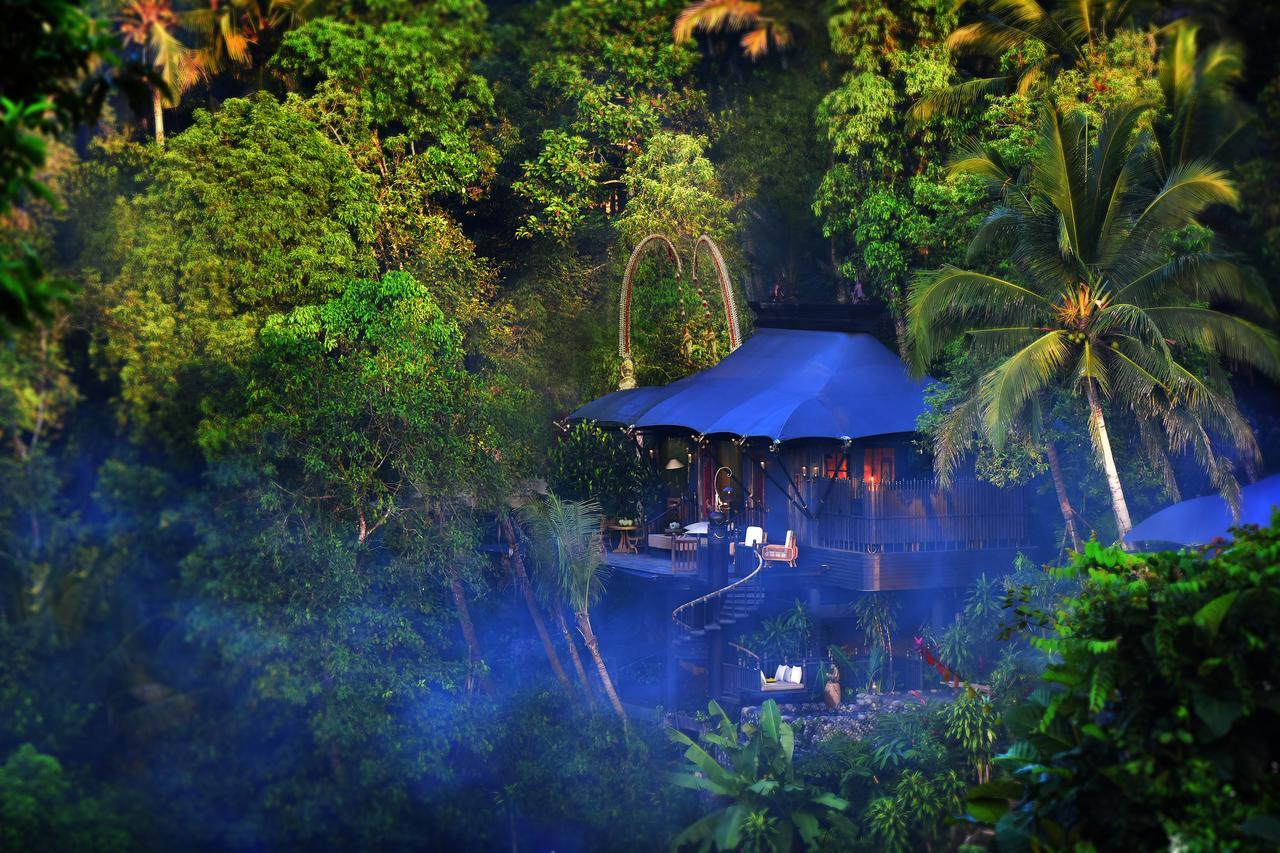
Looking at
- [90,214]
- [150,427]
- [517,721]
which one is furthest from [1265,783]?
[90,214]

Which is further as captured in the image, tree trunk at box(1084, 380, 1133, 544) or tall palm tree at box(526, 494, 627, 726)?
tall palm tree at box(526, 494, 627, 726)

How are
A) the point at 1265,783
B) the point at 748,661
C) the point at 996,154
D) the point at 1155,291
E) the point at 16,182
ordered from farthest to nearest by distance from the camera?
the point at 748,661, the point at 996,154, the point at 1155,291, the point at 1265,783, the point at 16,182

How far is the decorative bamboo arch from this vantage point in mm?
26781

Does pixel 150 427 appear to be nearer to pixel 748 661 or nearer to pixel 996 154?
pixel 748 661

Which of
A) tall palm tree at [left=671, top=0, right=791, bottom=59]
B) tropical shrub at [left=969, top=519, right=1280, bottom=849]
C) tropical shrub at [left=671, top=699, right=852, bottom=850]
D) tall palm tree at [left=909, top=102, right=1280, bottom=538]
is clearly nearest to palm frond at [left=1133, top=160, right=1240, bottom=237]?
tall palm tree at [left=909, top=102, right=1280, bottom=538]

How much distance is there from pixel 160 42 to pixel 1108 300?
16514mm

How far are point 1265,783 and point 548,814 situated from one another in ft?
42.2

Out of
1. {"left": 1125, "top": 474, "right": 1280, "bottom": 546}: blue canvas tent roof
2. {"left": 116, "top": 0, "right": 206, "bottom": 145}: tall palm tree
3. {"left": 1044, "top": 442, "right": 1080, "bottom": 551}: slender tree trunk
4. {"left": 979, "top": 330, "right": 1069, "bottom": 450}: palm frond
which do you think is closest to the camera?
{"left": 1125, "top": 474, "right": 1280, "bottom": 546}: blue canvas tent roof

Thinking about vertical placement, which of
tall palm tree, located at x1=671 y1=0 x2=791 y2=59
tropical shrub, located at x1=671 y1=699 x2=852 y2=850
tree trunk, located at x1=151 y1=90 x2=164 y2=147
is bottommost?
tropical shrub, located at x1=671 y1=699 x2=852 y2=850

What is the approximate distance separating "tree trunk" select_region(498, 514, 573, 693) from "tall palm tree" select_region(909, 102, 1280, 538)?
8053 millimetres

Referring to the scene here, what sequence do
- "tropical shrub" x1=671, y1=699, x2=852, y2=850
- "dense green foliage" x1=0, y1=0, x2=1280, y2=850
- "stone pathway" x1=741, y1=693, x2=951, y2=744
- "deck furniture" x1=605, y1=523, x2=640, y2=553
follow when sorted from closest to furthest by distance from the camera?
"dense green foliage" x1=0, y1=0, x2=1280, y2=850, "tropical shrub" x1=671, y1=699, x2=852, y2=850, "stone pathway" x1=741, y1=693, x2=951, y2=744, "deck furniture" x1=605, y1=523, x2=640, y2=553

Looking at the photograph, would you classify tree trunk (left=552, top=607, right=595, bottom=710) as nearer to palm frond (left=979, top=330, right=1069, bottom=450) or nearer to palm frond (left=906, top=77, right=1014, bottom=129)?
palm frond (left=979, top=330, right=1069, bottom=450)

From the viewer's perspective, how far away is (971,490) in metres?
21.1

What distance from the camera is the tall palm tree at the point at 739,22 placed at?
29203 mm
